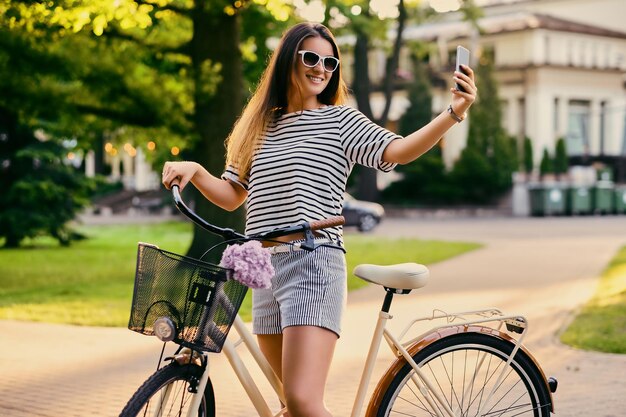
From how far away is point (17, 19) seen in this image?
13430 millimetres

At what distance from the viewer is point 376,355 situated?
4.06 m

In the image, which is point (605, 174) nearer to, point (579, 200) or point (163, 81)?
point (579, 200)

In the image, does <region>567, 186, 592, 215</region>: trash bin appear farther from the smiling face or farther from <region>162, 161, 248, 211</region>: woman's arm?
the smiling face

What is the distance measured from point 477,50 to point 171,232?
24.4m

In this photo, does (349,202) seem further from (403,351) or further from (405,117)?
(403,351)

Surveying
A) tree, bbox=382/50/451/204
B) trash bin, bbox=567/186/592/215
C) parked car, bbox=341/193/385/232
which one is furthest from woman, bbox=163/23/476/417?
tree, bbox=382/50/451/204

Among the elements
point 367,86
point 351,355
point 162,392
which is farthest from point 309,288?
point 367,86

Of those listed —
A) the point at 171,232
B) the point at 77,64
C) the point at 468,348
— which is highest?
the point at 77,64

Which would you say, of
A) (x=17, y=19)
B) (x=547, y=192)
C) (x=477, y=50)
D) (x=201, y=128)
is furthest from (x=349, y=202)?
(x=477, y=50)

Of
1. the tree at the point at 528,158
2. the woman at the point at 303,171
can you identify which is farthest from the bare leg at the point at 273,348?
the tree at the point at 528,158

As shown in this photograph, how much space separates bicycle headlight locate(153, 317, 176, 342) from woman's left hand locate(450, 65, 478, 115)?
1.23m

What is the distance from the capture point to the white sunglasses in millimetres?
4012

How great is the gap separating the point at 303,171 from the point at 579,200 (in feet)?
125

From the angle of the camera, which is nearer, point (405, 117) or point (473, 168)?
point (473, 168)
